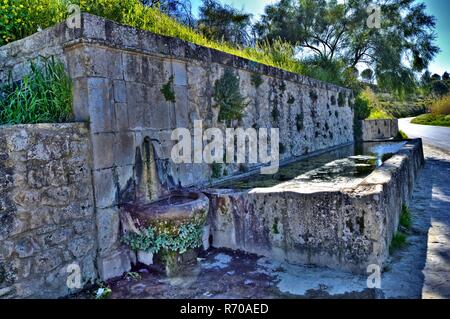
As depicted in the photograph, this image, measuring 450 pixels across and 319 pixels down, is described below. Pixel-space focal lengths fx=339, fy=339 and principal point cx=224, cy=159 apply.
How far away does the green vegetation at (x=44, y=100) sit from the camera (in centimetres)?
302

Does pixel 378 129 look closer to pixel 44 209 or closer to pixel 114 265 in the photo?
pixel 114 265

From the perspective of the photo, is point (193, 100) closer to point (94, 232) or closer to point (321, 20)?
point (94, 232)

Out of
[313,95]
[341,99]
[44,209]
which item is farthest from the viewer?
[341,99]

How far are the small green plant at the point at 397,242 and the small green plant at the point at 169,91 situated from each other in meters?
2.71

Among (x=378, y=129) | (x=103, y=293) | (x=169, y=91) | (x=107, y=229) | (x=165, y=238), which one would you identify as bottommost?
(x=103, y=293)

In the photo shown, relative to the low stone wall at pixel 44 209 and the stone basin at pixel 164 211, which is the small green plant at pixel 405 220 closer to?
the stone basin at pixel 164 211

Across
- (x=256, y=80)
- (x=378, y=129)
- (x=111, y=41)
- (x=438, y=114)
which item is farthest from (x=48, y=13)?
(x=438, y=114)

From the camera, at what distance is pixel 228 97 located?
186 inches

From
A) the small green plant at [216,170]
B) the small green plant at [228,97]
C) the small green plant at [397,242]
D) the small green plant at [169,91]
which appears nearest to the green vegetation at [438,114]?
the small green plant at [228,97]

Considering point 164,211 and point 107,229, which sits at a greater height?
point 164,211

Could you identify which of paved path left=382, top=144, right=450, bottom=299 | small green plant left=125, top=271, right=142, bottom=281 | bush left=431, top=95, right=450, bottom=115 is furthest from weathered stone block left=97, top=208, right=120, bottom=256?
bush left=431, top=95, right=450, bottom=115

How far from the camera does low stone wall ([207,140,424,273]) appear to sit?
2.83m

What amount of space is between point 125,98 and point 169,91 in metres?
0.64

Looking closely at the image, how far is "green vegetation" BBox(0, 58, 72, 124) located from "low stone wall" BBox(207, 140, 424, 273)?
1666mm
